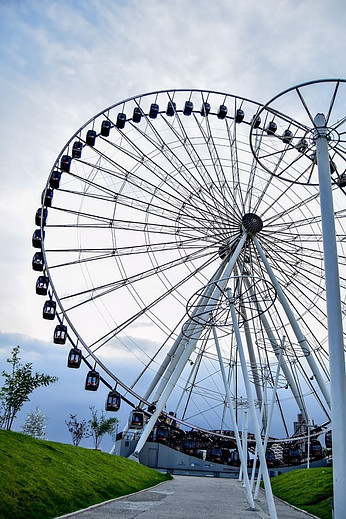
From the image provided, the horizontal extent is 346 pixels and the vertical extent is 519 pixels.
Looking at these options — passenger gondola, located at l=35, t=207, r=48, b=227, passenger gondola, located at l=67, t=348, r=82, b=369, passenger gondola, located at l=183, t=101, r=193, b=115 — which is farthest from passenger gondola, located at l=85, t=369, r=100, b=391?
passenger gondola, located at l=183, t=101, r=193, b=115

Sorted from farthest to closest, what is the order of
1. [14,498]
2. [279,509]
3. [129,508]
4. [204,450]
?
[204,450] < [279,509] < [129,508] < [14,498]

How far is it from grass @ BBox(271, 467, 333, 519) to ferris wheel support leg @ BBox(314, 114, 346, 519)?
545 centimetres

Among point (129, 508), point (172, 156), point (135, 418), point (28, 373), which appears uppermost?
point (172, 156)

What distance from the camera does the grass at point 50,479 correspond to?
11.1 metres

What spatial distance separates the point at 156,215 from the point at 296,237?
1075cm

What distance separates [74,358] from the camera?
102ft

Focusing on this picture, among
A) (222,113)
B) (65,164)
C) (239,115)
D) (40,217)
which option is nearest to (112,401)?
(40,217)

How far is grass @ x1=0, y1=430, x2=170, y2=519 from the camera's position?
36.5 ft

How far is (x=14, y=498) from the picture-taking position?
11.0 meters

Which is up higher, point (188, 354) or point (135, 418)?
point (188, 354)

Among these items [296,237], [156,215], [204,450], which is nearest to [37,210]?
[156,215]

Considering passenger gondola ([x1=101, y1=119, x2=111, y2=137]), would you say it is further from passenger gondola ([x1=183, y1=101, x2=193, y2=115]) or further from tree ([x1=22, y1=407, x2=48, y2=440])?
tree ([x1=22, y1=407, x2=48, y2=440])

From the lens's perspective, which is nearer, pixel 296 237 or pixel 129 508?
pixel 129 508

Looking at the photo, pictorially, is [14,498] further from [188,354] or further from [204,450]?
[204,450]
